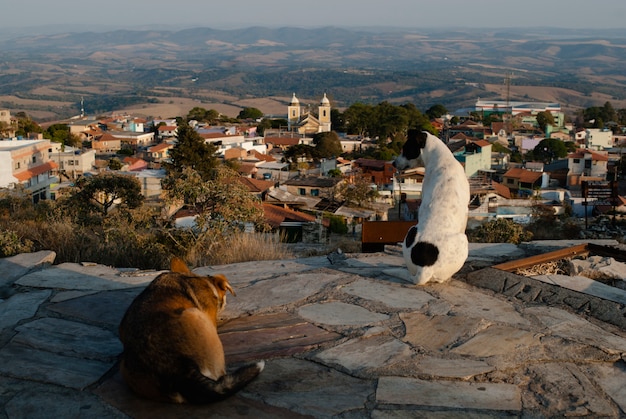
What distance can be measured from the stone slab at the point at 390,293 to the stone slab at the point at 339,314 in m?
0.18

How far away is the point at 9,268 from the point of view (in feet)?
13.1

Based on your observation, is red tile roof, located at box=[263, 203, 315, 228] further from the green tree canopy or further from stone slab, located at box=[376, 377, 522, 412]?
the green tree canopy

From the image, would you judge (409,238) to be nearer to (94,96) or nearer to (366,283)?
(366,283)

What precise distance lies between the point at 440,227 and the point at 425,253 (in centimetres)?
17

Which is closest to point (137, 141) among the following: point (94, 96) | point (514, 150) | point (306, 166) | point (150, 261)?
point (306, 166)

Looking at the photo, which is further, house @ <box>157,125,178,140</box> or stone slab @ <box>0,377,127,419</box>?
house @ <box>157,125,178,140</box>

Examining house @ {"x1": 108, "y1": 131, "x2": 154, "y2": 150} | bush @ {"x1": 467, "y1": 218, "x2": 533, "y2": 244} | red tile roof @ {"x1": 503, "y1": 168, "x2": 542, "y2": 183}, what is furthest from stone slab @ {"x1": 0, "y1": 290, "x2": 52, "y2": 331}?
house @ {"x1": 108, "y1": 131, "x2": 154, "y2": 150}

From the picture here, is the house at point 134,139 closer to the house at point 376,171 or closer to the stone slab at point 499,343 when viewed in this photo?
the house at point 376,171

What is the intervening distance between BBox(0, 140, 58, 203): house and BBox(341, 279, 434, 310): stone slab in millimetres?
23351

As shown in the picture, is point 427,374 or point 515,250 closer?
point 427,374

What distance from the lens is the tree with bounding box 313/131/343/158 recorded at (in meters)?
44.2

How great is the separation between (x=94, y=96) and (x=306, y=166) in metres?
122

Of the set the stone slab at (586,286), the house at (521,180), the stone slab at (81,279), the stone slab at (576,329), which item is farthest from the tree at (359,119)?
the stone slab at (576,329)

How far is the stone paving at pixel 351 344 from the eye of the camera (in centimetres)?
230
